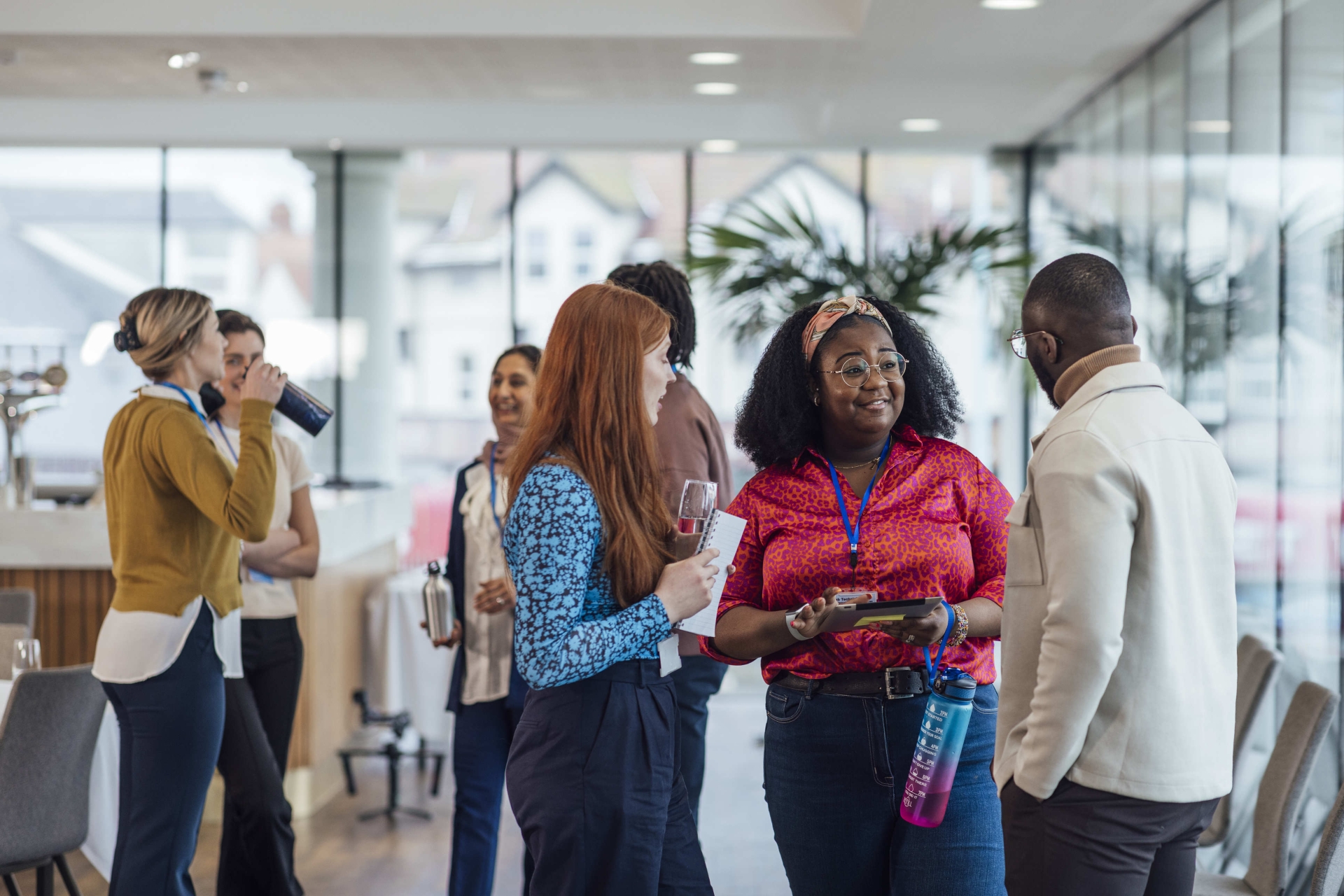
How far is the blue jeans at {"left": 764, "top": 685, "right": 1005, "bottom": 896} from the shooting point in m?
1.85

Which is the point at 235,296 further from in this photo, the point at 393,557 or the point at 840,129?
the point at 840,129

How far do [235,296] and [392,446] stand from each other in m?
1.47

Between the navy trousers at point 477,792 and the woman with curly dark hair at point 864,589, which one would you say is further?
the navy trousers at point 477,792

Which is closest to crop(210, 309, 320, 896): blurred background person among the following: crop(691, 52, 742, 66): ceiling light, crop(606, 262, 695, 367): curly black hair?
crop(606, 262, 695, 367): curly black hair

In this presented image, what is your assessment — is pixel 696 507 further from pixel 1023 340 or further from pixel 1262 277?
pixel 1262 277

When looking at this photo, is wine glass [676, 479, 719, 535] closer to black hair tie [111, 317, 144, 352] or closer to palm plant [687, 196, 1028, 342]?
black hair tie [111, 317, 144, 352]

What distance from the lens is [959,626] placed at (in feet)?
5.99

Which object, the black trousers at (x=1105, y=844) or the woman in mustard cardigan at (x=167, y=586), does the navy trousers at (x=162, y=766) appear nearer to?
the woman in mustard cardigan at (x=167, y=586)

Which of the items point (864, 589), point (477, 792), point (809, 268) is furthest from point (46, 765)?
point (809, 268)

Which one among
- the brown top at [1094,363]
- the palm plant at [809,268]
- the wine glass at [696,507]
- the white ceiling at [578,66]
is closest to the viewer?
the brown top at [1094,363]

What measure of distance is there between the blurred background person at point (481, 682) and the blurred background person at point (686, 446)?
411mm

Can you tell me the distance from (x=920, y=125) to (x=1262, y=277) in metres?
3.19

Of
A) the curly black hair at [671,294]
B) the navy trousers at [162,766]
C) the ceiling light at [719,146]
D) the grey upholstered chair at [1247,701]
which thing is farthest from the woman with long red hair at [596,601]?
the ceiling light at [719,146]

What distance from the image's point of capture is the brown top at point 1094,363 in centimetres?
166
